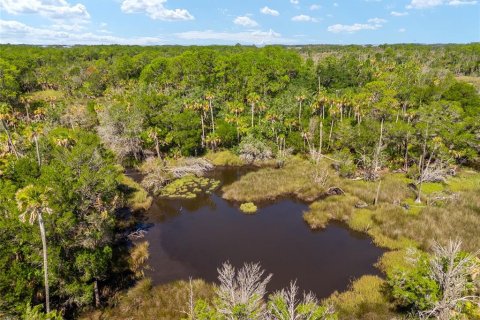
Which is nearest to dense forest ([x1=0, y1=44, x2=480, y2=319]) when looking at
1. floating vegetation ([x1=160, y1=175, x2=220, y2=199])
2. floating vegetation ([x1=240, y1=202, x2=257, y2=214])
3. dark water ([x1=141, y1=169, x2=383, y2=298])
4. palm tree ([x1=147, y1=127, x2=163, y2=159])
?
palm tree ([x1=147, y1=127, x2=163, y2=159])

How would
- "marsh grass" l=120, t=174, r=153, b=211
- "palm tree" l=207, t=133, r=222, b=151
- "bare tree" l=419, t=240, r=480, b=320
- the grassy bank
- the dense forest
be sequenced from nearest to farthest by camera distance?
"bare tree" l=419, t=240, r=480, b=320
the dense forest
the grassy bank
"marsh grass" l=120, t=174, r=153, b=211
"palm tree" l=207, t=133, r=222, b=151

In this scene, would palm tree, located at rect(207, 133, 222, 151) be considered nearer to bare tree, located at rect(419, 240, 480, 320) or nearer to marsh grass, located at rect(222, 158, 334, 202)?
marsh grass, located at rect(222, 158, 334, 202)

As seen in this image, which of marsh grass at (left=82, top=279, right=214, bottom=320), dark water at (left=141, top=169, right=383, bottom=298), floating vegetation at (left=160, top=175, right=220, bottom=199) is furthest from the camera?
floating vegetation at (left=160, top=175, right=220, bottom=199)

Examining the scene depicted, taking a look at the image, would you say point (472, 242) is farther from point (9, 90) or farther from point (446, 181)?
point (9, 90)

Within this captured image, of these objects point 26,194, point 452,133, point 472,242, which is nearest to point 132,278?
point 26,194

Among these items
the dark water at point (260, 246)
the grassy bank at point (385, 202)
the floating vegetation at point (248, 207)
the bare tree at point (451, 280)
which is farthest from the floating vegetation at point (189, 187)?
the bare tree at point (451, 280)
